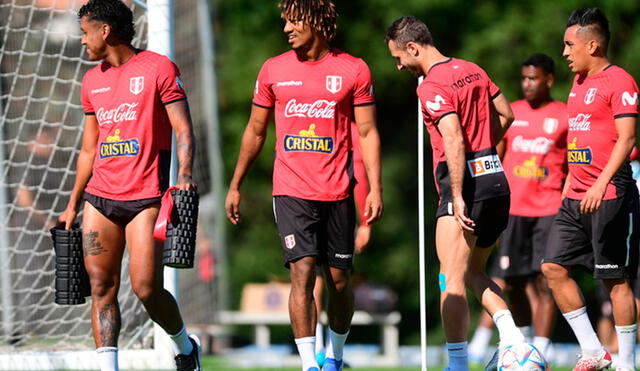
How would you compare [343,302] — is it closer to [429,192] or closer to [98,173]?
[98,173]

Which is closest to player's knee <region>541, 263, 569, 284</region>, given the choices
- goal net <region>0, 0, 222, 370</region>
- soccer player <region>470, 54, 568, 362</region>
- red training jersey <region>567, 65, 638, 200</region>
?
red training jersey <region>567, 65, 638, 200</region>

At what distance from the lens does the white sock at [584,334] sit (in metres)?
7.03

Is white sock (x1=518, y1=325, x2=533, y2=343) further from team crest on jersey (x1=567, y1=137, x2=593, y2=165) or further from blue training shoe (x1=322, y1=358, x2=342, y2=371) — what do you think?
blue training shoe (x1=322, y1=358, x2=342, y2=371)

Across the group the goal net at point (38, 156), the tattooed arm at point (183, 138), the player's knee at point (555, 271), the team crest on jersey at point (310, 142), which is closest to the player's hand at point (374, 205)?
the team crest on jersey at point (310, 142)

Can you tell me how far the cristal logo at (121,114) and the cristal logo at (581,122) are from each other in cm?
296

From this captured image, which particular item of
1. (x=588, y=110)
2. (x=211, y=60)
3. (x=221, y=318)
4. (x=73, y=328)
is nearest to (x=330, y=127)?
(x=588, y=110)

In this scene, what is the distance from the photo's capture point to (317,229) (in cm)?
672

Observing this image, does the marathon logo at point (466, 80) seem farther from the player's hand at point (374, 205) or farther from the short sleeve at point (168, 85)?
the short sleeve at point (168, 85)

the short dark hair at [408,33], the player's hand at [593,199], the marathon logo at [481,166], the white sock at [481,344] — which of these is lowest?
the white sock at [481,344]

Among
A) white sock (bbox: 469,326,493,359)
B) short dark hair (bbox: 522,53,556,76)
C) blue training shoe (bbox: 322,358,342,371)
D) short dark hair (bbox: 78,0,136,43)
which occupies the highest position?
short dark hair (bbox: 522,53,556,76)

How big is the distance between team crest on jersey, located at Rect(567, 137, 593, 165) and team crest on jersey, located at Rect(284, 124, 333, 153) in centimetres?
172

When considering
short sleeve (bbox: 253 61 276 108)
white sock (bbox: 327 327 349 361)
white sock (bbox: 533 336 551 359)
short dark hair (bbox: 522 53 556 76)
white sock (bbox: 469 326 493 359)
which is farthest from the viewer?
white sock (bbox: 469 326 493 359)

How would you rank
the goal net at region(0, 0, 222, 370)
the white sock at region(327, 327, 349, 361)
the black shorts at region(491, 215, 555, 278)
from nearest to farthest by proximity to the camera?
1. the white sock at region(327, 327, 349, 361)
2. the black shorts at region(491, 215, 555, 278)
3. the goal net at region(0, 0, 222, 370)

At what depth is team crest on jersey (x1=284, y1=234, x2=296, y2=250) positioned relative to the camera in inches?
260
